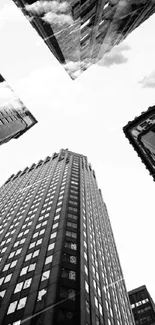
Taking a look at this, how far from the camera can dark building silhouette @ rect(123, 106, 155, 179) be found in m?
30.6

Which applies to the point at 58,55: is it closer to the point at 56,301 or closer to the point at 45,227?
the point at 56,301

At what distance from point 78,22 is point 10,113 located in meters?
24.4

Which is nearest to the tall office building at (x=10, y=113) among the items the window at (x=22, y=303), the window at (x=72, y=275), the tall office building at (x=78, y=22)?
the tall office building at (x=78, y=22)

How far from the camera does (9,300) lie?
32219 mm

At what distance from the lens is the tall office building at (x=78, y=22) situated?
17.0m

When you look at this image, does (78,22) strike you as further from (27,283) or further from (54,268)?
(27,283)

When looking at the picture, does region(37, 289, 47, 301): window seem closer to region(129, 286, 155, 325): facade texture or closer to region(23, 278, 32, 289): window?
region(23, 278, 32, 289): window

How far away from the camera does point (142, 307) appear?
301 feet

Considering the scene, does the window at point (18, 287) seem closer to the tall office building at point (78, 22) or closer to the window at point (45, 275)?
the window at point (45, 275)

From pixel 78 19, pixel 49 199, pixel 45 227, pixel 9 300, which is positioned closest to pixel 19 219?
pixel 49 199

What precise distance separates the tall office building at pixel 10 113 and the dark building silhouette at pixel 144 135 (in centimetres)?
1868

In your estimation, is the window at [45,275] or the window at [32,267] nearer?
the window at [45,275]

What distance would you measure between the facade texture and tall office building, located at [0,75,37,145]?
79.2 m

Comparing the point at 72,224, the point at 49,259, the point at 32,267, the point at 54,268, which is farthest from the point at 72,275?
the point at 72,224
